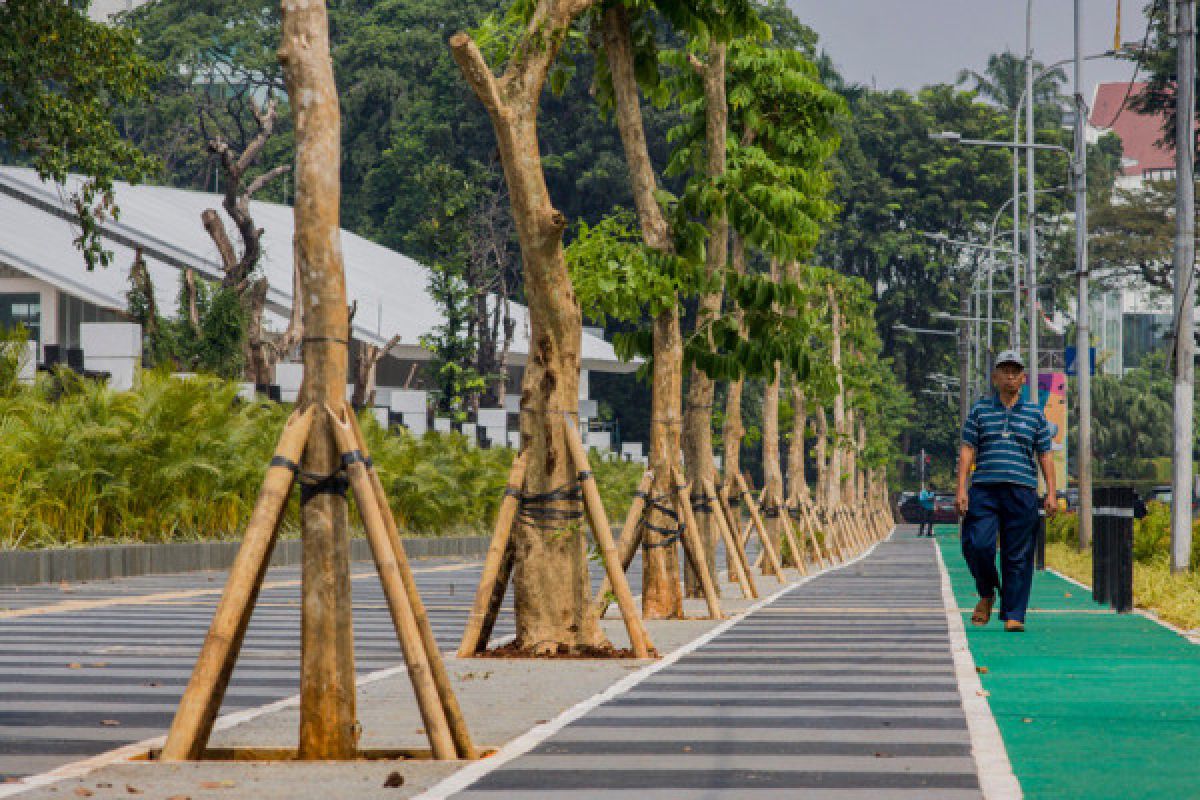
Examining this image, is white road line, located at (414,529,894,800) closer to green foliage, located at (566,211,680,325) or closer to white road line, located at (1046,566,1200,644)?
green foliage, located at (566,211,680,325)

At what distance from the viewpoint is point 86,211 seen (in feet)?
98.6

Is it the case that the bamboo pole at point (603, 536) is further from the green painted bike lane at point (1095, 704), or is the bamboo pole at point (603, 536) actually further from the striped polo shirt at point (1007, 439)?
the striped polo shirt at point (1007, 439)

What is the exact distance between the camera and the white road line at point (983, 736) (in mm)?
8461

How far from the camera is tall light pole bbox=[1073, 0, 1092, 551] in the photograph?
120 ft

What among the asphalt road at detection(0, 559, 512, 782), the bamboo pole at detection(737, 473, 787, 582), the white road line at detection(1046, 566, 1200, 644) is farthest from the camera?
the bamboo pole at detection(737, 473, 787, 582)

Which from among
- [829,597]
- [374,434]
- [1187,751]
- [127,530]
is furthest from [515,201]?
[374,434]

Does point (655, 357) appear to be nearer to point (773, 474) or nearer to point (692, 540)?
point (692, 540)

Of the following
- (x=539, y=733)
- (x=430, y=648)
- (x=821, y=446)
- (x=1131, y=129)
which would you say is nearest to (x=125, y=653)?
(x=539, y=733)

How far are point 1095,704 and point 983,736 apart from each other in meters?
1.80

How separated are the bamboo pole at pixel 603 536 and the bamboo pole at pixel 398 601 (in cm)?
462

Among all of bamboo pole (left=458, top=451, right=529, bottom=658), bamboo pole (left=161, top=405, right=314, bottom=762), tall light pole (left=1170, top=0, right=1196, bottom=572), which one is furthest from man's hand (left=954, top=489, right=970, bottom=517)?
bamboo pole (left=161, top=405, right=314, bottom=762)

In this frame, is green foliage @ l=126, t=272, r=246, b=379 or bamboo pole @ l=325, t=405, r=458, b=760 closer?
bamboo pole @ l=325, t=405, r=458, b=760

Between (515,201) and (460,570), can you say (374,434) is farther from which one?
(515,201)

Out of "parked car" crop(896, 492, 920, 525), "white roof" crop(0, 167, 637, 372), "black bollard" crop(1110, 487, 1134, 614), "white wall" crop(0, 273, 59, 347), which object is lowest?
"parked car" crop(896, 492, 920, 525)
